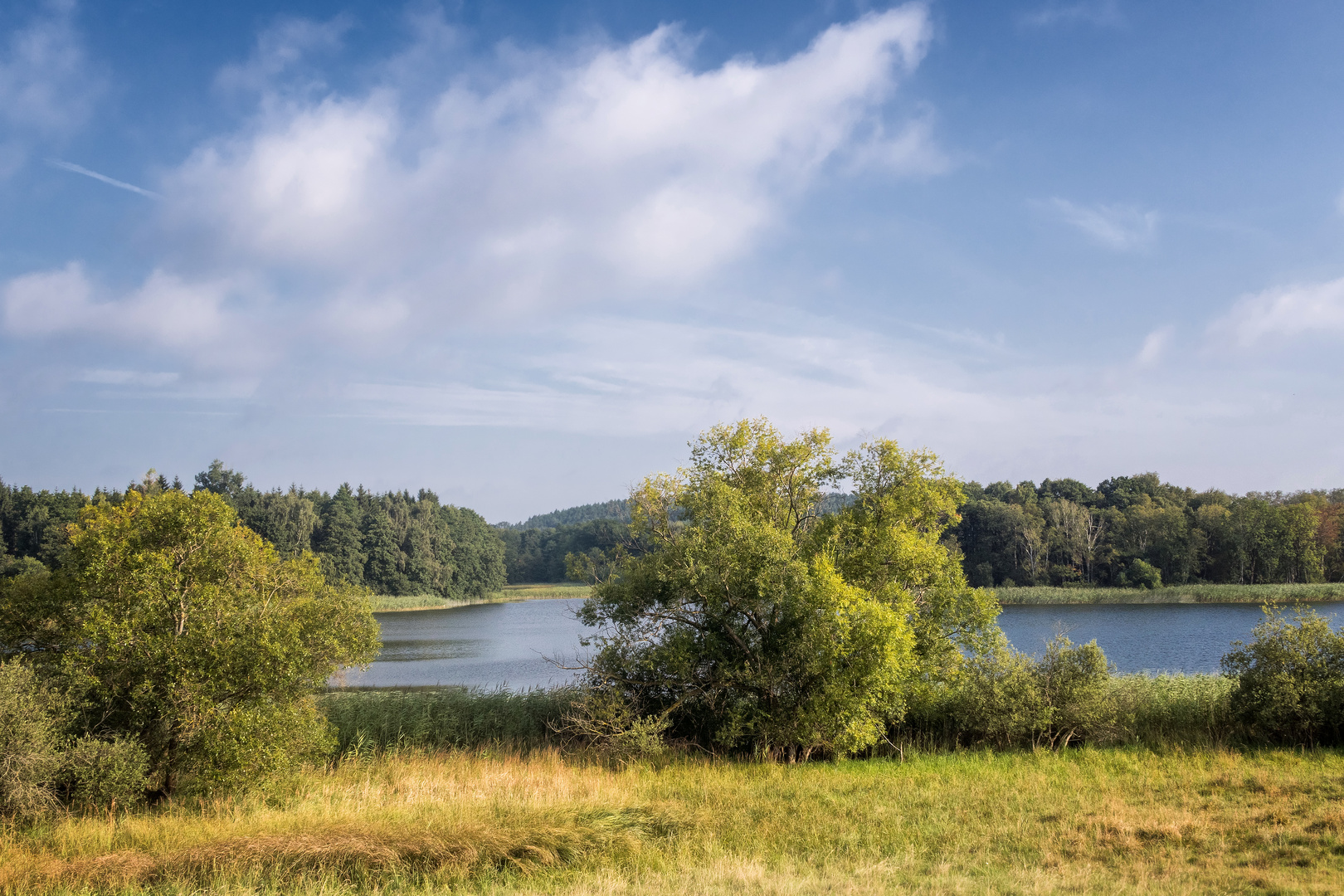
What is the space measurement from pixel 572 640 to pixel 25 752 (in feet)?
141

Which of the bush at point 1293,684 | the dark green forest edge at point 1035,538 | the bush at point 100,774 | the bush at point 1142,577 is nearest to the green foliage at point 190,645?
the bush at point 100,774

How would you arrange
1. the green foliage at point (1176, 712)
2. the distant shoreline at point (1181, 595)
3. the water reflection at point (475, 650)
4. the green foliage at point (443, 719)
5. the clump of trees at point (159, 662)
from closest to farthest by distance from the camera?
the clump of trees at point (159, 662) < the green foliage at point (1176, 712) < the green foliage at point (443, 719) < the water reflection at point (475, 650) < the distant shoreline at point (1181, 595)

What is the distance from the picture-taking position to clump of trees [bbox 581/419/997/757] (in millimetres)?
17766

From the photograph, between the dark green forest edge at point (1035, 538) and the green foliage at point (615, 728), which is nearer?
the green foliage at point (615, 728)

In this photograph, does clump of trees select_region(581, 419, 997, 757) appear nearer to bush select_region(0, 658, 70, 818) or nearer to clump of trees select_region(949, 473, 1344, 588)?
bush select_region(0, 658, 70, 818)

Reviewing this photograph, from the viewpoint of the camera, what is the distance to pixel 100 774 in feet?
44.7

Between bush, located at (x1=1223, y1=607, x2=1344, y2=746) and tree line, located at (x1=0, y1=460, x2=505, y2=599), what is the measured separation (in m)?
75.9

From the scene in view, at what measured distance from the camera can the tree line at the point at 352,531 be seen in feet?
274

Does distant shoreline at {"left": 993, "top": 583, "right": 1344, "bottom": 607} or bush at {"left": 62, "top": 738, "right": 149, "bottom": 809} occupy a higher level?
bush at {"left": 62, "top": 738, "right": 149, "bottom": 809}

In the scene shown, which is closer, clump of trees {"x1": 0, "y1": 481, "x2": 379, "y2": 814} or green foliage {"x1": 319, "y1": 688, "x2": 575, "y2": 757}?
clump of trees {"x1": 0, "y1": 481, "x2": 379, "y2": 814}

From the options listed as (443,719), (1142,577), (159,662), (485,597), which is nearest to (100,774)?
(159,662)

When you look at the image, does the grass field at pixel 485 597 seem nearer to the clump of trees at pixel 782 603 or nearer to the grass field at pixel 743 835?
the clump of trees at pixel 782 603

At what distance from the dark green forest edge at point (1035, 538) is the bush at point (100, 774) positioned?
41386 mm

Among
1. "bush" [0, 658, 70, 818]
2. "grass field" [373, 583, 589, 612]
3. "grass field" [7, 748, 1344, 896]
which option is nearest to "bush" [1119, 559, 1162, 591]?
"grass field" [373, 583, 589, 612]
